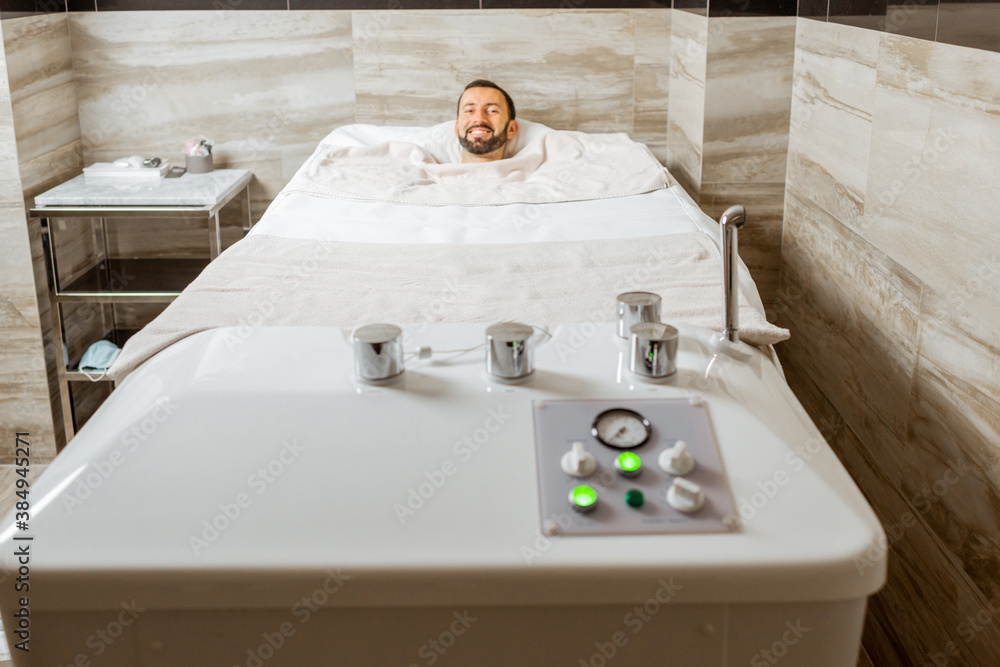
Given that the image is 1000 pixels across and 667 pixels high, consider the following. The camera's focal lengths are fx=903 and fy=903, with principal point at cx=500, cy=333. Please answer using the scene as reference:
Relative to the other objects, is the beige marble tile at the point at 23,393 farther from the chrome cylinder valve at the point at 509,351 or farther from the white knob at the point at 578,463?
the white knob at the point at 578,463

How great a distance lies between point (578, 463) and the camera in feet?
2.96

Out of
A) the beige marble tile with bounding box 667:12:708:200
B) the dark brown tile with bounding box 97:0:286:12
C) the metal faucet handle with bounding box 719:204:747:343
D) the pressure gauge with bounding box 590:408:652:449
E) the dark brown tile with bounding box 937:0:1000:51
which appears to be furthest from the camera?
the dark brown tile with bounding box 97:0:286:12

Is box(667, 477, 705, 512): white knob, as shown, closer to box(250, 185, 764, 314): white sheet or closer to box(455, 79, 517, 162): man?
box(250, 185, 764, 314): white sheet

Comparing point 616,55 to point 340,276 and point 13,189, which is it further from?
point 13,189

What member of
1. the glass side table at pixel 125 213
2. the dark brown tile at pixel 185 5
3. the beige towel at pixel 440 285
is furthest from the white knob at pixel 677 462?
the dark brown tile at pixel 185 5

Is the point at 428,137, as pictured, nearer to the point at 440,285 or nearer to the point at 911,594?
the point at 440,285

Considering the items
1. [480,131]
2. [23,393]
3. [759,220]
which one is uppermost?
[480,131]

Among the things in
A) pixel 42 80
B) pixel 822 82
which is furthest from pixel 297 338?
pixel 42 80

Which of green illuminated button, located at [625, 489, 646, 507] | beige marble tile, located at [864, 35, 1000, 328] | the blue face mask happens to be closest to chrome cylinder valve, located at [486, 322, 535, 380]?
green illuminated button, located at [625, 489, 646, 507]

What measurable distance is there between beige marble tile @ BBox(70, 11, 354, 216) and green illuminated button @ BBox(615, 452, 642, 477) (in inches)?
83.1

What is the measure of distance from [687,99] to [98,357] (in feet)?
5.89

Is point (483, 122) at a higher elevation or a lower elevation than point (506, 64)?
lower

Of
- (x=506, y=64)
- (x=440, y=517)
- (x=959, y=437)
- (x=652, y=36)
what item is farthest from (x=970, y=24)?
(x=506, y=64)

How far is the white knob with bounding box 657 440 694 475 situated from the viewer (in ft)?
2.99
